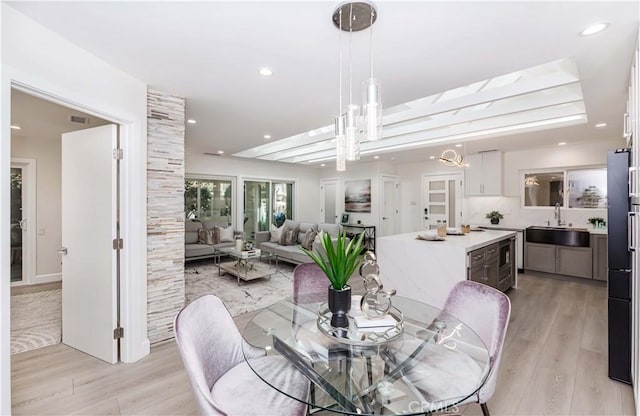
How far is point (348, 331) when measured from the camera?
5.52ft

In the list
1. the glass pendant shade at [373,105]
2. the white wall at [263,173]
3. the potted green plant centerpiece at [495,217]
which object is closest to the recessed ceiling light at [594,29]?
the glass pendant shade at [373,105]

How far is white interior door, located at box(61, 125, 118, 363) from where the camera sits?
8.53 ft

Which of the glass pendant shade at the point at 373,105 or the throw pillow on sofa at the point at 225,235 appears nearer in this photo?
the glass pendant shade at the point at 373,105

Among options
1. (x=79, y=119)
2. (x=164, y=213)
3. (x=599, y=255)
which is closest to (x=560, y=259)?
(x=599, y=255)

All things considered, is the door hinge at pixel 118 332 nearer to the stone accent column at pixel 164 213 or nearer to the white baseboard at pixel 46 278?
the stone accent column at pixel 164 213

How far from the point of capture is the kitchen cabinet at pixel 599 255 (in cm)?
484

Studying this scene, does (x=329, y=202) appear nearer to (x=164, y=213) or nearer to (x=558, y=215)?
(x=558, y=215)

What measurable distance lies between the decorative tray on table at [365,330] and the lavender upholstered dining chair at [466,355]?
0.20 metres

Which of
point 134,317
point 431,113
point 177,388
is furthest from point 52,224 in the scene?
point 431,113

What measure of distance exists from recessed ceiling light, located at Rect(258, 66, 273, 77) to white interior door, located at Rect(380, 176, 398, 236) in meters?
5.97

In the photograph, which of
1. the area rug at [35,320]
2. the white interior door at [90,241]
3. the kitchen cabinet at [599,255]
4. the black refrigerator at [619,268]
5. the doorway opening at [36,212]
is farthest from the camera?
the kitchen cabinet at [599,255]

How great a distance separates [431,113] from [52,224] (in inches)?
256

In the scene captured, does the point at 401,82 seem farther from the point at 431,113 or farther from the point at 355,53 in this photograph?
the point at 431,113

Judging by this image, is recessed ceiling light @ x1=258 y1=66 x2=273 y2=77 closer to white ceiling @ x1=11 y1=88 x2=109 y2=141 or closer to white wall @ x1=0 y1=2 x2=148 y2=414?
white wall @ x1=0 y1=2 x2=148 y2=414
